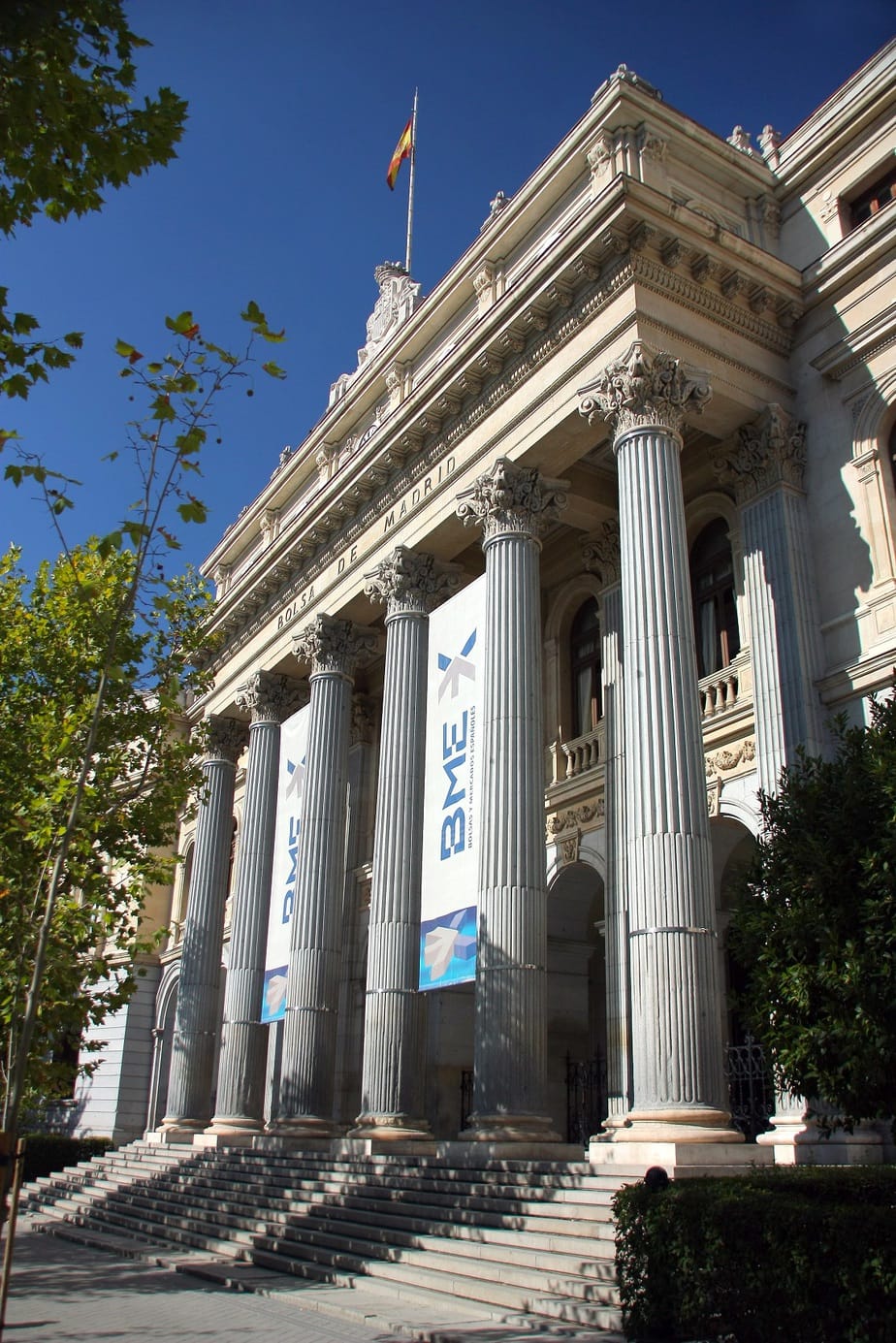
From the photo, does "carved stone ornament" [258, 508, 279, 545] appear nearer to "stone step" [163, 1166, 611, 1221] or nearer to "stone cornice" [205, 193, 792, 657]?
"stone cornice" [205, 193, 792, 657]

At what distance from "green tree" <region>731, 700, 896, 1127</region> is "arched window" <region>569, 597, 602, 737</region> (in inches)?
424

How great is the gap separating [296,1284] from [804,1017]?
676cm

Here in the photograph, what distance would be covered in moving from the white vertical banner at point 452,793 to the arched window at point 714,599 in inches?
152

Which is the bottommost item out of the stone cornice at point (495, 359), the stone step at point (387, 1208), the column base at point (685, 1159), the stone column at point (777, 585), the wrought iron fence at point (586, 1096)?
the stone step at point (387, 1208)

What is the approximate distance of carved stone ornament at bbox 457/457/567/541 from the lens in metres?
18.9

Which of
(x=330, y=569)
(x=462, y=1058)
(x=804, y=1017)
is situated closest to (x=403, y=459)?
(x=330, y=569)

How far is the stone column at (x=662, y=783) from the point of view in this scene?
13.1 meters

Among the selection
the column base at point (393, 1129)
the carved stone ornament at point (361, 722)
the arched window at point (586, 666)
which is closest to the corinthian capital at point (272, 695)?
the carved stone ornament at point (361, 722)

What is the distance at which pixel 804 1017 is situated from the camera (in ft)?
32.1

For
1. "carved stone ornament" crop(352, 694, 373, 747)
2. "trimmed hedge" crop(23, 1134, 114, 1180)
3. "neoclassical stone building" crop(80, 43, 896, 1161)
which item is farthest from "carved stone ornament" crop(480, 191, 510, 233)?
"trimmed hedge" crop(23, 1134, 114, 1180)

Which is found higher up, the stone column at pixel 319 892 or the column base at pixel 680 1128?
the stone column at pixel 319 892

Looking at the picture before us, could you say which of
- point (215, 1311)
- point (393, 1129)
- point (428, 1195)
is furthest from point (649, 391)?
point (215, 1311)

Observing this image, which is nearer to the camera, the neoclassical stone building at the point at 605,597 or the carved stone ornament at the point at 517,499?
the neoclassical stone building at the point at 605,597

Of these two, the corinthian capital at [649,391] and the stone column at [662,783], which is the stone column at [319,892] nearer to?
the stone column at [662,783]
